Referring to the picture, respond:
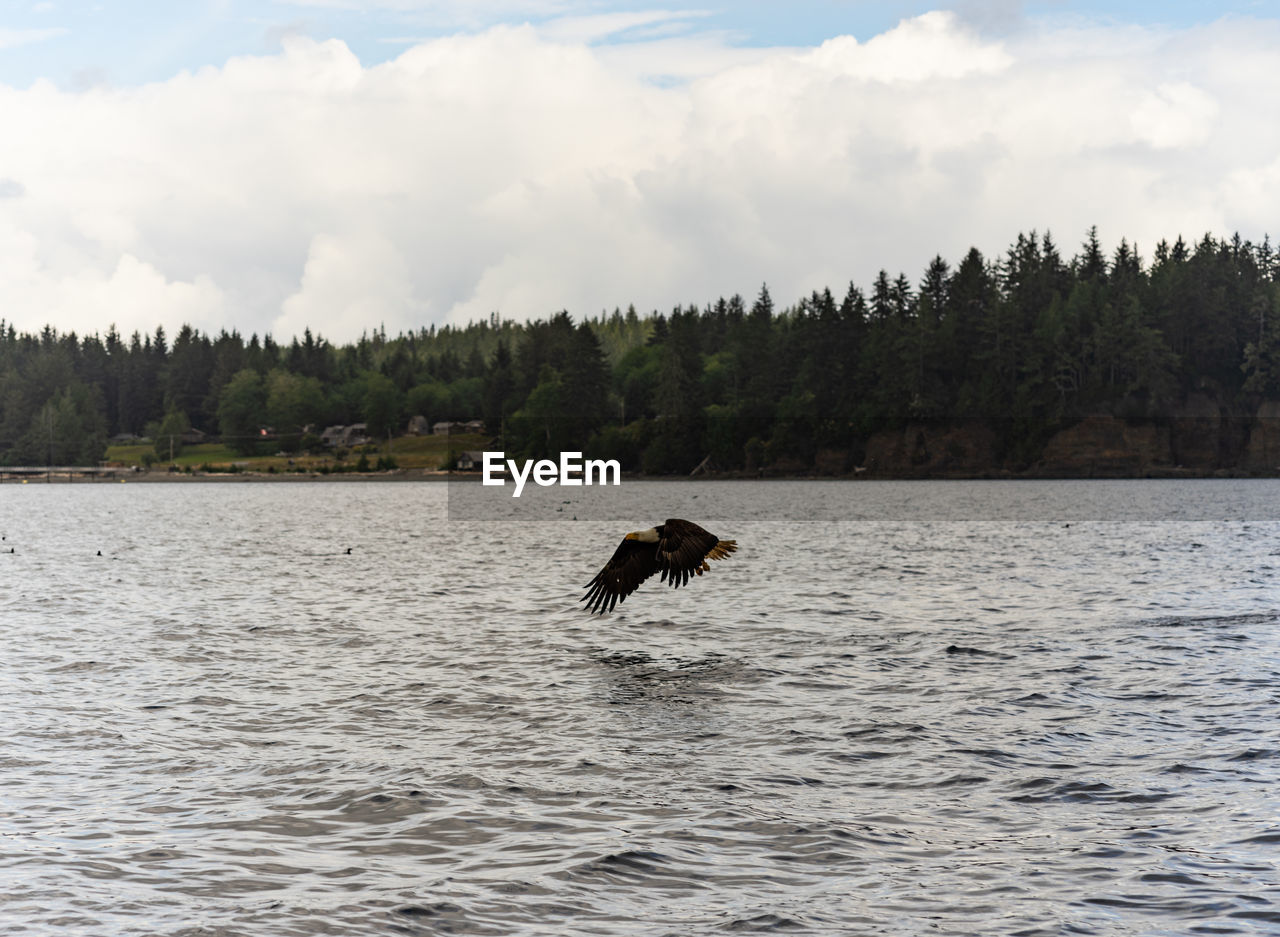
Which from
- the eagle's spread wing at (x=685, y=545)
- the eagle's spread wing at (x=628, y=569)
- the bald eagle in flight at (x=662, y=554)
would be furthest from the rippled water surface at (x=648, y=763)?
the eagle's spread wing at (x=685, y=545)

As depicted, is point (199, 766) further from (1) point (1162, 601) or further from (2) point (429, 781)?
(1) point (1162, 601)

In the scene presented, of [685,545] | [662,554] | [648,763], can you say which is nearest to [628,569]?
[662,554]

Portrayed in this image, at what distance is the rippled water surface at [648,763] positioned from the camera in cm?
1231

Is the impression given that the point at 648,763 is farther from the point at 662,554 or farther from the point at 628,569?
the point at 628,569

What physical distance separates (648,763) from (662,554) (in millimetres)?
6979

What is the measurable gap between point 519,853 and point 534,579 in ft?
120

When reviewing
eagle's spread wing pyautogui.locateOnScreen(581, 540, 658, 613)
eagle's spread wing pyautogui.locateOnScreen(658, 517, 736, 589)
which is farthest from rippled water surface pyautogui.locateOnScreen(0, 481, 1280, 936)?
eagle's spread wing pyautogui.locateOnScreen(658, 517, 736, 589)

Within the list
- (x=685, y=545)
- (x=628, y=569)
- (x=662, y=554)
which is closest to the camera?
(x=685, y=545)

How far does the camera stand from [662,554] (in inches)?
972

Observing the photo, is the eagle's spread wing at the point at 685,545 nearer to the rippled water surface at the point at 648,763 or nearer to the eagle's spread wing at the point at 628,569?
the eagle's spread wing at the point at 628,569

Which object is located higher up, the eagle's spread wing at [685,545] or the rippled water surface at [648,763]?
the eagle's spread wing at [685,545]

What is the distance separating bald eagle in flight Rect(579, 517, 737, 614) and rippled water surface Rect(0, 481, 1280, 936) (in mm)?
2144

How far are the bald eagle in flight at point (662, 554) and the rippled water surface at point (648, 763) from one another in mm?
2144

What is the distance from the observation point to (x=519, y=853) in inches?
546
